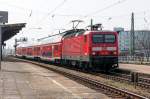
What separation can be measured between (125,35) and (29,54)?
2133 inches

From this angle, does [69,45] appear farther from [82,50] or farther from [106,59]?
[106,59]

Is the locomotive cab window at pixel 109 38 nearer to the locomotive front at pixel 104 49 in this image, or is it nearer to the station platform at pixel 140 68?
the locomotive front at pixel 104 49

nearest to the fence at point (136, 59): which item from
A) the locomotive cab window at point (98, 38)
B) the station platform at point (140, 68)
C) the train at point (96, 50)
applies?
the station platform at point (140, 68)

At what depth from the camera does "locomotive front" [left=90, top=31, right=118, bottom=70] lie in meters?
30.9

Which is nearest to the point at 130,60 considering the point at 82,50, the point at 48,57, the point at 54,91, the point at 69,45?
the point at 48,57

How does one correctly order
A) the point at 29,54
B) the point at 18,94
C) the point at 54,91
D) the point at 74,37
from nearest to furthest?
the point at 18,94
the point at 54,91
the point at 74,37
the point at 29,54

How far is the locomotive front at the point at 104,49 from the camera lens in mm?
30906

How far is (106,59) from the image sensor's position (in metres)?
30.9

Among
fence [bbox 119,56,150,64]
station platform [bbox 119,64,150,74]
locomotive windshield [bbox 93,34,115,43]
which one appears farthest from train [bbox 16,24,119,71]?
fence [bbox 119,56,150,64]

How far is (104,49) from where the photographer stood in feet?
102

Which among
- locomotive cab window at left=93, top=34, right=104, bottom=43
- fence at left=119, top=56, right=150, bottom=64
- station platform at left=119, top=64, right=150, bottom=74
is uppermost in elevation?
locomotive cab window at left=93, top=34, right=104, bottom=43

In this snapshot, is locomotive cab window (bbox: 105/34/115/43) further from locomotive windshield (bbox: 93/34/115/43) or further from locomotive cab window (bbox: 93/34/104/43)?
locomotive cab window (bbox: 93/34/104/43)

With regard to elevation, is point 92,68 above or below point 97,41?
below

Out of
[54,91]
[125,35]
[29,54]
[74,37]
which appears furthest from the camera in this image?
[125,35]
